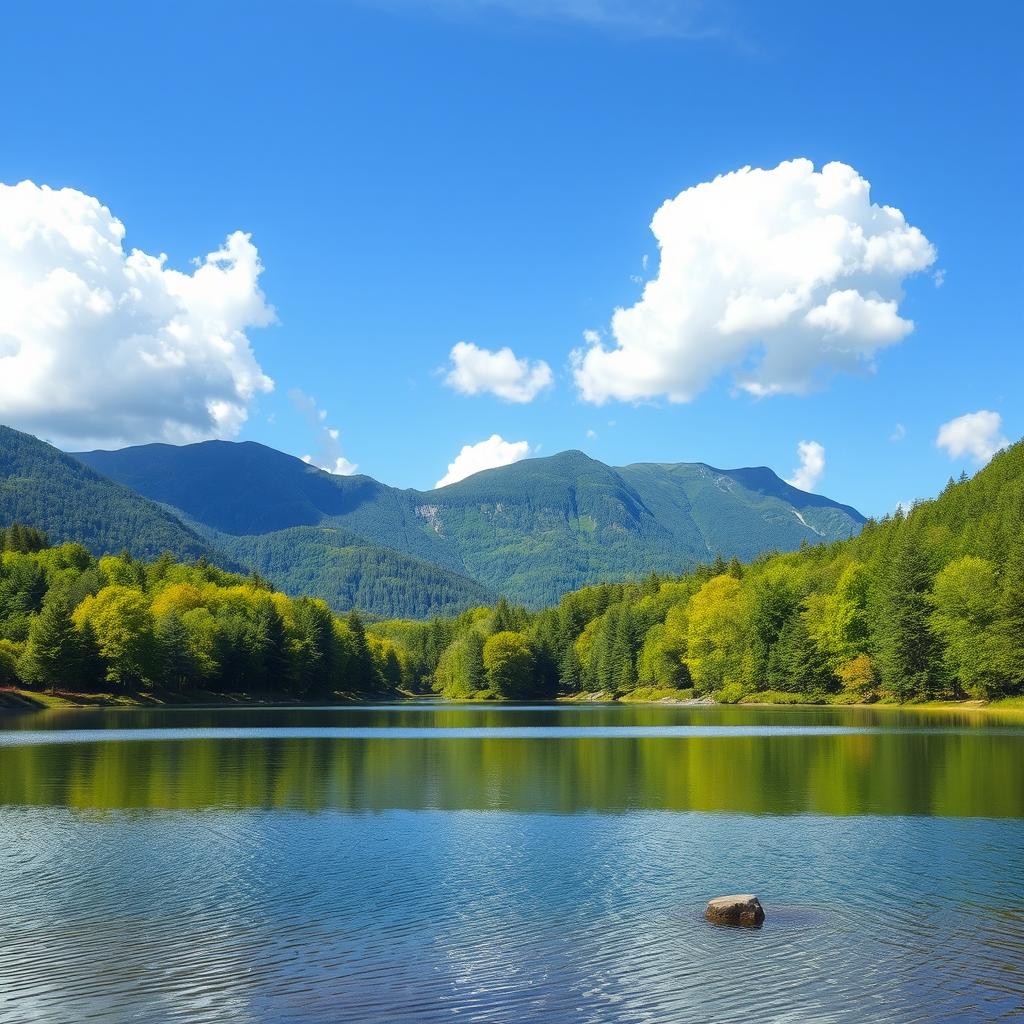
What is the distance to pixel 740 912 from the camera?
21.7 m

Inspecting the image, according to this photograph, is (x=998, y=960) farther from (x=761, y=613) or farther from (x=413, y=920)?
(x=761, y=613)

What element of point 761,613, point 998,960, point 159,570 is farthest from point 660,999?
point 159,570

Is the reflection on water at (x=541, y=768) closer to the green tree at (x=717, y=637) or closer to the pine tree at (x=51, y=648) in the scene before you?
the pine tree at (x=51, y=648)

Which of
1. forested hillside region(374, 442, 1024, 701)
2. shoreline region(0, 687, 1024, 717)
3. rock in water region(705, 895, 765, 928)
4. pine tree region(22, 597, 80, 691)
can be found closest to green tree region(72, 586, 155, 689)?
shoreline region(0, 687, 1024, 717)

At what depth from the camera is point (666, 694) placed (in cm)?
17838

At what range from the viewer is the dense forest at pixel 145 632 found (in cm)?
13338

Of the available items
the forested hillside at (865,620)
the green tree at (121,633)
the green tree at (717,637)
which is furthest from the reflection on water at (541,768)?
the green tree at (717,637)

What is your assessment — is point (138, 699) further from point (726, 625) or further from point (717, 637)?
point (726, 625)

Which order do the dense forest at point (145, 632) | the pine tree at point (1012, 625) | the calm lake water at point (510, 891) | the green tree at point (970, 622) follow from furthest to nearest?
the dense forest at point (145, 632)
the green tree at point (970, 622)
the pine tree at point (1012, 625)
the calm lake water at point (510, 891)

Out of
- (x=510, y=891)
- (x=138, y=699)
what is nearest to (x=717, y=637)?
(x=138, y=699)

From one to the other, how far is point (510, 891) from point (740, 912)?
610 centimetres

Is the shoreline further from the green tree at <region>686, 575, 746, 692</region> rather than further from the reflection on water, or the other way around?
the reflection on water

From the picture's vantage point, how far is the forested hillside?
350 ft

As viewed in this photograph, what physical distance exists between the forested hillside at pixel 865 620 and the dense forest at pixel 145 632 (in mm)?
38954
